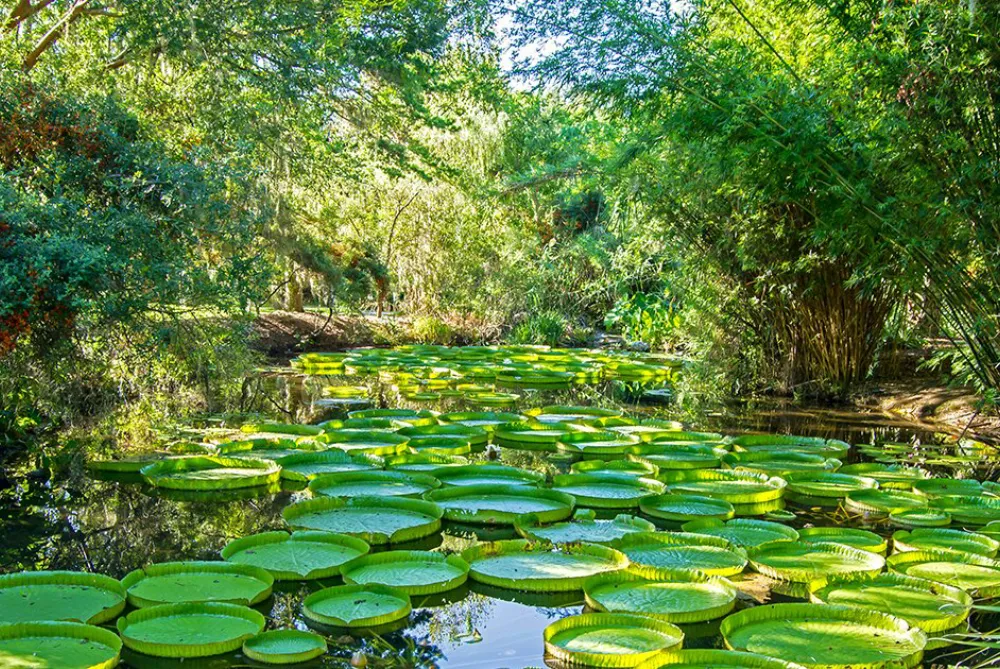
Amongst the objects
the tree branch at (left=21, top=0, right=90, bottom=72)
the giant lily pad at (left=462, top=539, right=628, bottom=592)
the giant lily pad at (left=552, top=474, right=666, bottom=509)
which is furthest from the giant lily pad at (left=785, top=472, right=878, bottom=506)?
the tree branch at (left=21, top=0, right=90, bottom=72)

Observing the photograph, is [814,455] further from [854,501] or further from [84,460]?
[84,460]

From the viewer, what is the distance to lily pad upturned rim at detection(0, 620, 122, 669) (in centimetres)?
269

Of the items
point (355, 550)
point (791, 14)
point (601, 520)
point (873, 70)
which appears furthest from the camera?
point (791, 14)

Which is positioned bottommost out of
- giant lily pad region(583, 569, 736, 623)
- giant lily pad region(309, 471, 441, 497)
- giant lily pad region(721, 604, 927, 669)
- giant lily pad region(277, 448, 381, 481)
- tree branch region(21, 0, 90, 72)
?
giant lily pad region(721, 604, 927, 669)

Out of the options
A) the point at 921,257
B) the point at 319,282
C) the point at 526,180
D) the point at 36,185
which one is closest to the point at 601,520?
the point at 921,257

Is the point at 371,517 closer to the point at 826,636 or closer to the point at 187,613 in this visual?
the point at 187,613

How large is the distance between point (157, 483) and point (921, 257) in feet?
16.3

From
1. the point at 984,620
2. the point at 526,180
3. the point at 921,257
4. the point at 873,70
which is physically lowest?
the point at 984,620

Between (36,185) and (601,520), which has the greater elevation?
(36,185)

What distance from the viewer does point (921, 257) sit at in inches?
234

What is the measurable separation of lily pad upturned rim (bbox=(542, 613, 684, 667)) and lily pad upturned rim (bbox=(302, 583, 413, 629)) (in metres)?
0.50

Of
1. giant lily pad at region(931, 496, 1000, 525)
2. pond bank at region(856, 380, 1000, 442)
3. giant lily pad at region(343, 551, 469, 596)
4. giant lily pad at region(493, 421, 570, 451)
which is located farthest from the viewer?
pond bank at region(856, 380, 1000, 442)

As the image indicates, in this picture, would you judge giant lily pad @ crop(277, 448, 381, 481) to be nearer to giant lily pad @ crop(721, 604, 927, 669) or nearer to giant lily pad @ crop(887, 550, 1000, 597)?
giant lily pad @ crop(721, 604, 927, 669)

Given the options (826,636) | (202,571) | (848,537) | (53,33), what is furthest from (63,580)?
(53,33)
